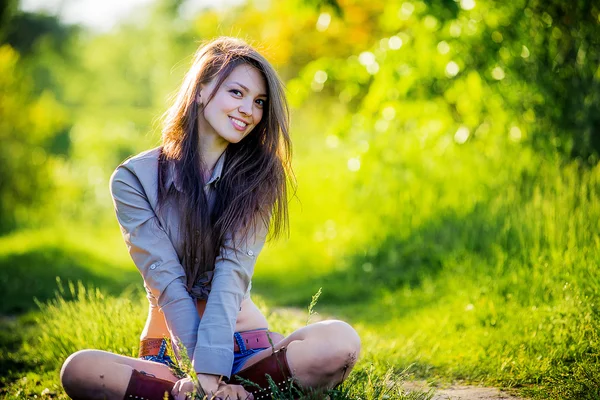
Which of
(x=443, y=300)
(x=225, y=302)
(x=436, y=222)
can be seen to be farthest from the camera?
(x=436, y=222)

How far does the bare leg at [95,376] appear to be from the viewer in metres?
2.43

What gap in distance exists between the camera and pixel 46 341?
12.3 feet

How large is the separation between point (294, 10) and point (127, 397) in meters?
3.84

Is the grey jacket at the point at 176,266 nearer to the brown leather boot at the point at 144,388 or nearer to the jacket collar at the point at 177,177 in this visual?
the jacket collar at the point at 177,177

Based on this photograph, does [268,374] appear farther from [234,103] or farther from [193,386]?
[234,103]

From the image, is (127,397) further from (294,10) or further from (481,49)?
(481,49)

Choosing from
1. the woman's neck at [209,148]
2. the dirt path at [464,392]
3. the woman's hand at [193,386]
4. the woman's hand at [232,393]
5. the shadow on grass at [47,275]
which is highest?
the woman's neck at [209,148]

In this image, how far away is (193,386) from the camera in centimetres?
242

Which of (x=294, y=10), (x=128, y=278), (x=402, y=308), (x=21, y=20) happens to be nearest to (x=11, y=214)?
(x=128, y=278)

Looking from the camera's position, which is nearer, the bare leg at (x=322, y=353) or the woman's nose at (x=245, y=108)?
the bare leg at (x=322, y=353)

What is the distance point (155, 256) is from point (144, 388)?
19.6 inches

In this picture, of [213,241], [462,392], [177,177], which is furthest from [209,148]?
[462,392]

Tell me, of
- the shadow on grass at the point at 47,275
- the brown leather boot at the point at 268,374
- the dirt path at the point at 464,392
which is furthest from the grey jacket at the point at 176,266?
the shadow on grass at the point at 47,275

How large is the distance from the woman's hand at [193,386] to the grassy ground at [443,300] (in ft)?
1.80
